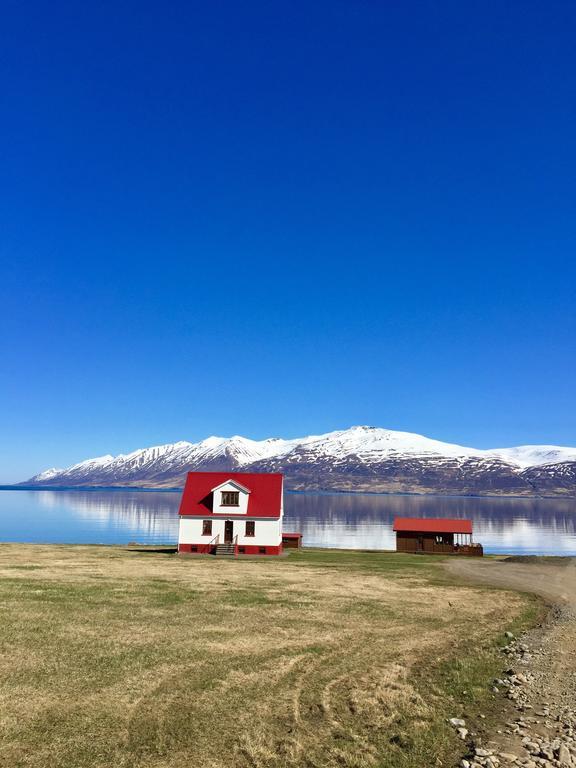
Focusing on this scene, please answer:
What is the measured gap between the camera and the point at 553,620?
2905 cm

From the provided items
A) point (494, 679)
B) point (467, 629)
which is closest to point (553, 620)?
point (467, 629)

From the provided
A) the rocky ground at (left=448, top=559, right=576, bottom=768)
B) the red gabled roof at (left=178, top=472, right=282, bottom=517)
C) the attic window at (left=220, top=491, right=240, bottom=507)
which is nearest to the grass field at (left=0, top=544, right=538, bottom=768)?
the rocky ground at (left=448, top=559, right=576, bottom=768)

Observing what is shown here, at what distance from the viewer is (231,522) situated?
6247 centimetres

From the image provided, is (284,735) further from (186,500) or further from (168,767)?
(186,500)

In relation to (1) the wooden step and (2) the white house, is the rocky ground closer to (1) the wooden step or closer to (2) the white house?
(2) the white house

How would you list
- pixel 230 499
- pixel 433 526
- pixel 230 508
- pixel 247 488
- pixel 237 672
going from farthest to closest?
pixel 433 526 → pixel 247 488 → pixel 230 499 → pixel 230 508 → pixel 237 672

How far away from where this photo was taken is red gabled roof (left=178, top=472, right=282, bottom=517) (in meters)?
62.7

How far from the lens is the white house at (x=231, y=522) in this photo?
2419 inches

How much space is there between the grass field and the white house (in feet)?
88.4

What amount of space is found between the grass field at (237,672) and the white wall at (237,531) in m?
27.0

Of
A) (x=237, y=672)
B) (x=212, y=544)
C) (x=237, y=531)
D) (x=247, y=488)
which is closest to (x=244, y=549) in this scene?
(x=237, y=531)

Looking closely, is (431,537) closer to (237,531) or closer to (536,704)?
(237,531)

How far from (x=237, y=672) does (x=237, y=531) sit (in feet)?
148

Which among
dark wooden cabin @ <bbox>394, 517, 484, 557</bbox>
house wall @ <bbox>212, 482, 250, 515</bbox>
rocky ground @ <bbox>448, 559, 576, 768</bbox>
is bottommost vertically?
dark wooden cabin @ <bbox>394, 517, 484, 557</bbox>
